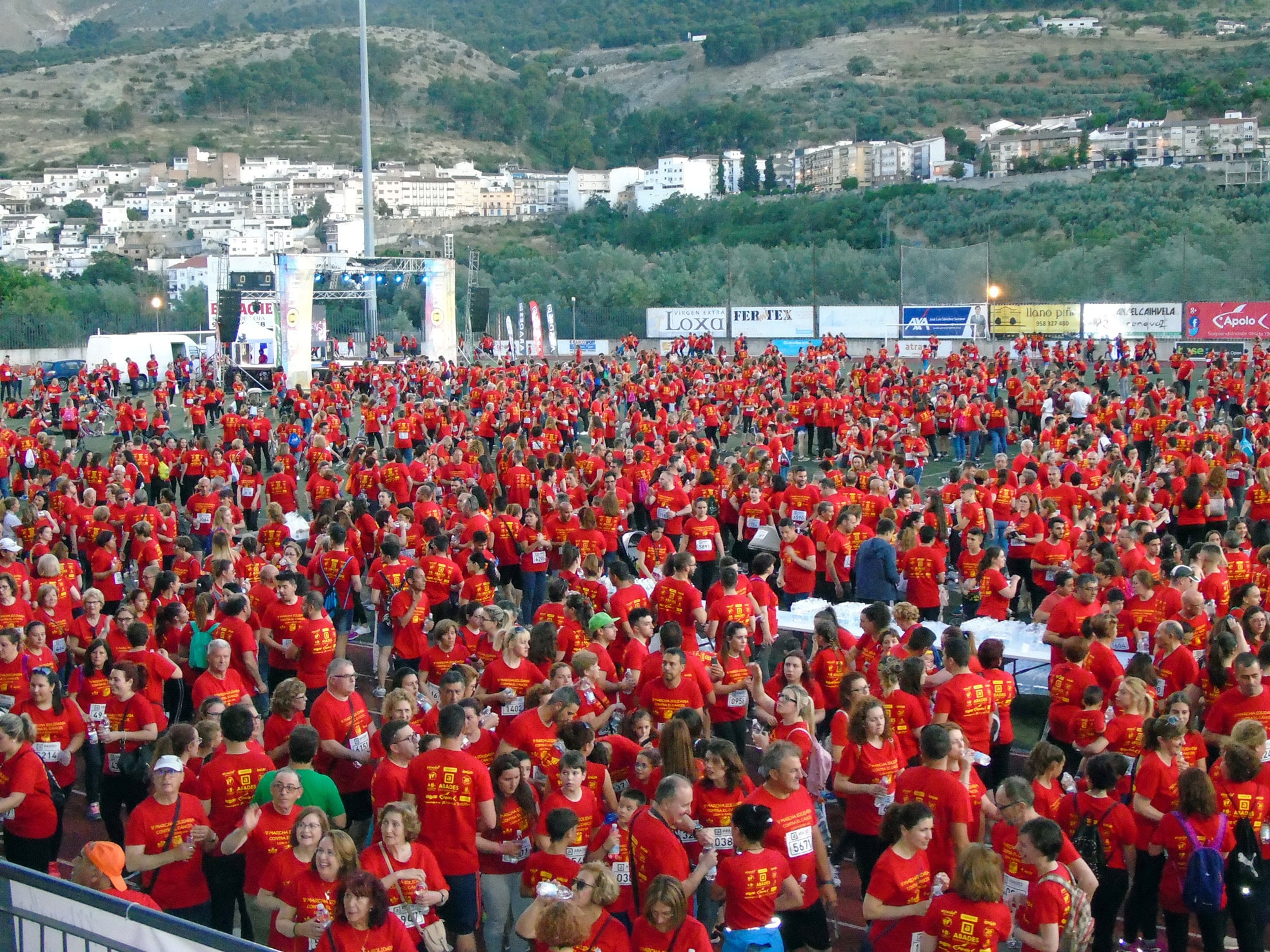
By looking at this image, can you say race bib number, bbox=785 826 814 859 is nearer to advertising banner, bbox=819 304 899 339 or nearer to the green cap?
the green cap

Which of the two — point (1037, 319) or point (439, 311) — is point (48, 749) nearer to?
point (439, 311)

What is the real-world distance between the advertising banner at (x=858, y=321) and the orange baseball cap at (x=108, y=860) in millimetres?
41270

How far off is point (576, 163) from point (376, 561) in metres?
182

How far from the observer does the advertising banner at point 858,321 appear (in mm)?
44969

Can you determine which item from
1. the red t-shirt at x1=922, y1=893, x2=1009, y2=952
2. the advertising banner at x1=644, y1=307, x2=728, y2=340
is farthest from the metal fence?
the red t-shirt at x1=922, y1=893, x2=1009, y2=952

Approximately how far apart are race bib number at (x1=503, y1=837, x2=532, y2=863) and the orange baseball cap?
65.0 inches

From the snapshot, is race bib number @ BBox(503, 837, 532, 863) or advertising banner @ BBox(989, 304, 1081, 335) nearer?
race bib number @ BBox(503, 837, 532, 863)

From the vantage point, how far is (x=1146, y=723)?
604 centimetres

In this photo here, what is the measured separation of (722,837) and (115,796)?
3.50 metres

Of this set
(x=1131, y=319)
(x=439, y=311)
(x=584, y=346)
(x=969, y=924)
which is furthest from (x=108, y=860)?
(x=584, y=346)

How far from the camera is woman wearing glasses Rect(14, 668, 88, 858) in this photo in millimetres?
6789

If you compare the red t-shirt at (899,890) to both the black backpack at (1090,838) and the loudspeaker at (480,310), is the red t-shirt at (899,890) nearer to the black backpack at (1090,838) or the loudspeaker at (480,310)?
the black backpack at (1090,838)

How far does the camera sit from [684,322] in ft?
160

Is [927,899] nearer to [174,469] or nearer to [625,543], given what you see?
[625,543]
